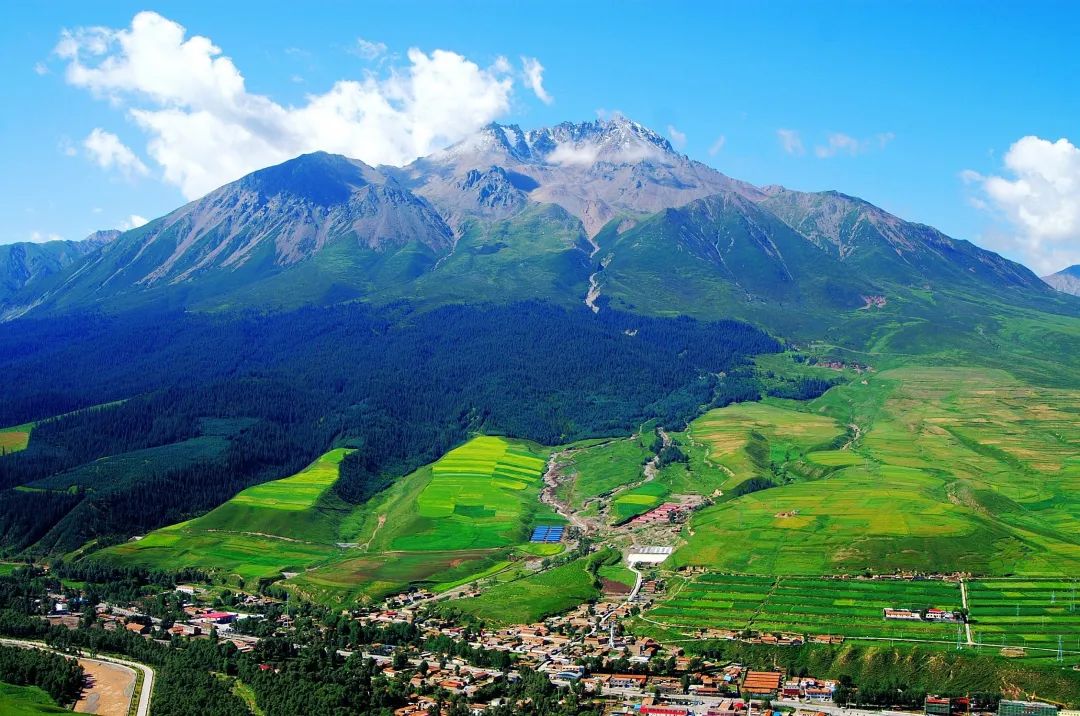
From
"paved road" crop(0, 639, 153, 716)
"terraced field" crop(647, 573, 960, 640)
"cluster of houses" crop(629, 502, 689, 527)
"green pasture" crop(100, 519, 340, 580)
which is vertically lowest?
"paved road" crop(0, 639, 153, 716)

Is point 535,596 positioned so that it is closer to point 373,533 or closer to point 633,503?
point 373,533

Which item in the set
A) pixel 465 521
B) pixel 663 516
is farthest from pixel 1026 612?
pixel 465 521

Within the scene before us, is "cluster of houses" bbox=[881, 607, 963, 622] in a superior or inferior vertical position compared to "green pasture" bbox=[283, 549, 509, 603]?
superior

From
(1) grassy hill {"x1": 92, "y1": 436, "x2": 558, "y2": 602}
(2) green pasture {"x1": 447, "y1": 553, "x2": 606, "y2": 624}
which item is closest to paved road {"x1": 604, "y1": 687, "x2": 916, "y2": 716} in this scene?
(2) green pasture {"x1": 447, "y1": 553, "x2": 606, "y2": 624}

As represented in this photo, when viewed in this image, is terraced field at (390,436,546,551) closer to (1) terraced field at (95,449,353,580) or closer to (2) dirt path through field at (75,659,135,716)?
(1) terraced field at (95,449,353,580)

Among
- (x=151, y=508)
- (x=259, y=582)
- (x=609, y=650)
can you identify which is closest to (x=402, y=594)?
(x=259, y=582)

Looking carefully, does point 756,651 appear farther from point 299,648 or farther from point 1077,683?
point 299,648

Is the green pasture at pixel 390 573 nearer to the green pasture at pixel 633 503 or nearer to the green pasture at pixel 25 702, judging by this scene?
the green pasture at pixel 633 503
